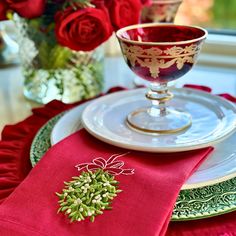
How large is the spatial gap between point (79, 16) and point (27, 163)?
0.24 m

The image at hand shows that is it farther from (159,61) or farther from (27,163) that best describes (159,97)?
(27,163)

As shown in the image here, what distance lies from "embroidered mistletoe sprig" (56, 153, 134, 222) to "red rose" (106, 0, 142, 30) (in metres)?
0.29

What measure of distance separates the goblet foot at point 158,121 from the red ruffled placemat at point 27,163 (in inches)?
5.5

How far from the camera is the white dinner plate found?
48cm

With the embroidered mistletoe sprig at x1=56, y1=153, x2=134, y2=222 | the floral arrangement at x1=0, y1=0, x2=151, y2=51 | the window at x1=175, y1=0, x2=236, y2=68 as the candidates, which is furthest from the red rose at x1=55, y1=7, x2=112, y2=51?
the window at x1=175, y1=0, x2=236, y2=68

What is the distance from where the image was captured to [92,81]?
2.68 ft

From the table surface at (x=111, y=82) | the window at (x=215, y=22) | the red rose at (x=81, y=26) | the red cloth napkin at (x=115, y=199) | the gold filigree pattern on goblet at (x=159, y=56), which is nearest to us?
the red cloth napkin at (x=115, y=199)

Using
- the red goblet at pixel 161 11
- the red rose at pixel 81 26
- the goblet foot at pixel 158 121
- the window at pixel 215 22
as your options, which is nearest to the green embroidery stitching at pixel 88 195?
the goblet foot at pixel 158 121

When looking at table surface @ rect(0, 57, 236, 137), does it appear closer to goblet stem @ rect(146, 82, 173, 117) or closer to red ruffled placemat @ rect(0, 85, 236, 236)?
red ruffled placemat @ rect(0, 85, 236, 236)

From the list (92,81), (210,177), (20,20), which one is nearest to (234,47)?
(92,81)

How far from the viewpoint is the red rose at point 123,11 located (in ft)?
2.34

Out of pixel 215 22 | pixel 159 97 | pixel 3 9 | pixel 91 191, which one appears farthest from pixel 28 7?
pixel 215 22

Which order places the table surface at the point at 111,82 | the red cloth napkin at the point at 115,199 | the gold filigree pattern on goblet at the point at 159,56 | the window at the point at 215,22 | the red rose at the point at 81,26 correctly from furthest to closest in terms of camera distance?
the window at the point at 215,22 < the table surface at the point at 111,82 < the red rose at the point at 81,26 < the gold filigree pattern on goblet at the point at 159,56 < the red cloth napkin at the point at 115,199

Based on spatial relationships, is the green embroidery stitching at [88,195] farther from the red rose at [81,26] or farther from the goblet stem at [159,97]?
the red rose at [81,26]
